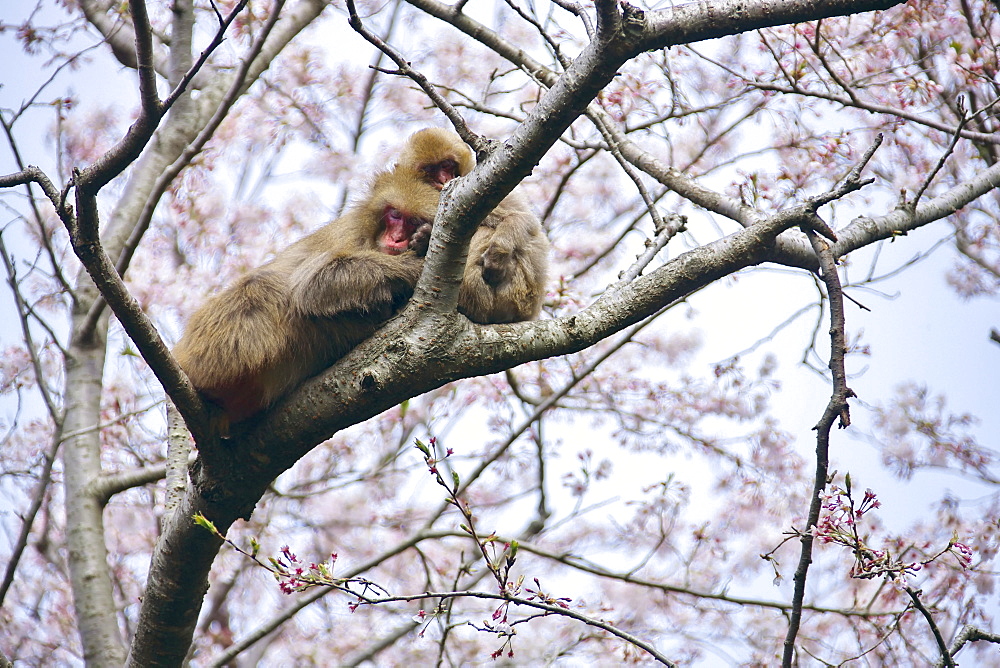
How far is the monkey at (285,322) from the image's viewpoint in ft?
10.2

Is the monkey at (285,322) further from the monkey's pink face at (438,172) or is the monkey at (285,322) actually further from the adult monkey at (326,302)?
the monkey's pink face at (438,172)

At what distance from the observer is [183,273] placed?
8.15 metres

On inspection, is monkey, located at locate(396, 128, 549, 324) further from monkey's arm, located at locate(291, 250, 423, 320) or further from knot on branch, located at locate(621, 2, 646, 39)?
knot on branch, located at locate(621, 2, 646, 39)

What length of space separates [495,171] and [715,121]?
5.71 meters

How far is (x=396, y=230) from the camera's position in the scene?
147 inches

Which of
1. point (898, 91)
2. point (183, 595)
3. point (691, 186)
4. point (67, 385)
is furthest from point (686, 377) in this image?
point (183, 595)

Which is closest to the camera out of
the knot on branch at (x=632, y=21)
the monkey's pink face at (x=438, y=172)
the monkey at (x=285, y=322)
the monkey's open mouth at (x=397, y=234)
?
the knot on branch at (x=632, y=21)

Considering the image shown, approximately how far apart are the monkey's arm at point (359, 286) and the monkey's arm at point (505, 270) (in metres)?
0.25

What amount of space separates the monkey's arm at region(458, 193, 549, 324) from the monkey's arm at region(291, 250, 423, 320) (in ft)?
0.81

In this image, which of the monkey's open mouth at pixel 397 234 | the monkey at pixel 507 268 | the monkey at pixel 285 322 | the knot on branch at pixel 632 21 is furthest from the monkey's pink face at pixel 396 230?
the knot on branch at pixel 632 21

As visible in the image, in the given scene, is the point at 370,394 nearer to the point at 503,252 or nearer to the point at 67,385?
the point at 503,252

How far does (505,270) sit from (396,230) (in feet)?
2.13

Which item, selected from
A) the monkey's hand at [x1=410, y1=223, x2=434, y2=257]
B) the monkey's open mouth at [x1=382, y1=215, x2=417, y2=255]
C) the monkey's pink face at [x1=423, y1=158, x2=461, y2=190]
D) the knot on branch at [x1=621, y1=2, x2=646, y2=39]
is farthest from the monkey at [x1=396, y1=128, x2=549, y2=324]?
the knot on branch at [x1=621, y1=2, x2=646, y2=39]

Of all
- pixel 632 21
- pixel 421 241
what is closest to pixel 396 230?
pixel 421 241
